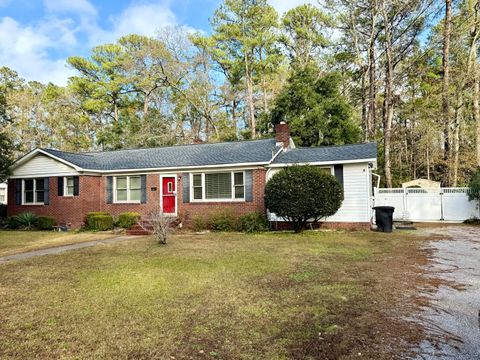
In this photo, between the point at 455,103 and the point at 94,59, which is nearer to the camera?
the point at 455,103

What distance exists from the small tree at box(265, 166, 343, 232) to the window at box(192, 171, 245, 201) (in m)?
2.39

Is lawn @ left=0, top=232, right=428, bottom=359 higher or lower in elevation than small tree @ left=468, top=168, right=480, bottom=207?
lower

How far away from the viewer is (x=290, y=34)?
31.0 metres

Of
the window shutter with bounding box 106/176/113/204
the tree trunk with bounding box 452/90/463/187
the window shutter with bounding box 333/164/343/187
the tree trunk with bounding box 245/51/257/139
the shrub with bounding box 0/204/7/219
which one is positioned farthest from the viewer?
the tree trunk with bounding box 245/51/257/139

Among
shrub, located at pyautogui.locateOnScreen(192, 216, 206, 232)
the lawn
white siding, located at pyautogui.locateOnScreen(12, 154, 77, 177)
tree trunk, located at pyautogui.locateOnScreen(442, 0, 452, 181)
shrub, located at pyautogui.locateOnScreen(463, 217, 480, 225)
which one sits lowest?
shrub, located at pyautogui.locateOnScreen(463, 217, 480, 225)

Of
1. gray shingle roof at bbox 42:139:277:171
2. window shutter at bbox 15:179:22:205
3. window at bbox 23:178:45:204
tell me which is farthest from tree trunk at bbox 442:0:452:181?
window shutter at bbox 15:179:22:205

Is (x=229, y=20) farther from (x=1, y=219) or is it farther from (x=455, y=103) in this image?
(x=1, y=219)

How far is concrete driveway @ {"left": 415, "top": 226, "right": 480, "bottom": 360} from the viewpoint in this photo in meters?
3.28

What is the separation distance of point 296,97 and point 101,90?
2108 cm

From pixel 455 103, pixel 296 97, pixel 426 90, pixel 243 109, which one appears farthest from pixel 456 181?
pixel 243 109

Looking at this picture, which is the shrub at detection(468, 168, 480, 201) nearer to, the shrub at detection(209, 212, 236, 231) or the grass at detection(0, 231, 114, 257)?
the shrub at detection(209, 212, 236, 231)

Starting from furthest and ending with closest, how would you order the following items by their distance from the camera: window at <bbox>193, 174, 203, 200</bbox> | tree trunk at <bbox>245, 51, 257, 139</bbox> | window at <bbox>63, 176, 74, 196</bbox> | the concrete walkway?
1. tree trunk at <bbox>245, 51, 257, 139</bbox>
2. window at <bbox>63, 176, 74, 196</bbox>
3. window at <bbox>193, 174, 203, 200</bbox>
4. the concrete walkway

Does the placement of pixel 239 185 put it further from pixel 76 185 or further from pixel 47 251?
pixel 76 185

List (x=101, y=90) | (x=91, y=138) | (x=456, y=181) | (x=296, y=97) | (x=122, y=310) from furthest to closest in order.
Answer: (x=91, y=138) → (x=101, y=90) → (x=296, y=97) → (x=456, y=181) → (x=122, y=310)
